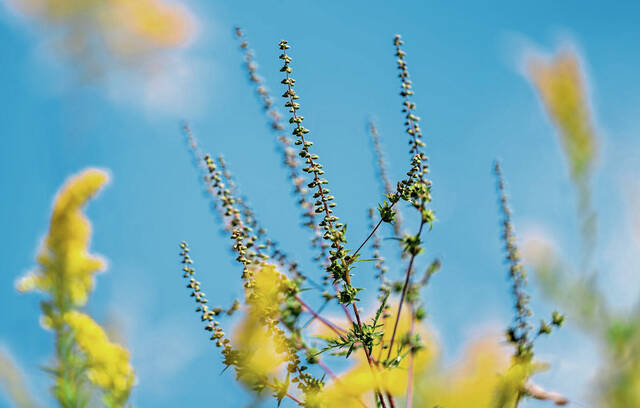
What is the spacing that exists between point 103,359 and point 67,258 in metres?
0.26

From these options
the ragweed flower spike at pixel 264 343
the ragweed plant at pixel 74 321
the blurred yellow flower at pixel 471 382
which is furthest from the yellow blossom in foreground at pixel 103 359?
the blurred yellow flower at pixel 471 382

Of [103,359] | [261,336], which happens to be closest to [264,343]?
[261,336]

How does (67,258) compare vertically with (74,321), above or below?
above

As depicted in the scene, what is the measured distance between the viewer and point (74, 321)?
138 centimetres

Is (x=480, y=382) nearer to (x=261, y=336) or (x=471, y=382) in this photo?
(x=471, y=382)

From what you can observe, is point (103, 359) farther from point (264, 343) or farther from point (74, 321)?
→ point (264, 343)

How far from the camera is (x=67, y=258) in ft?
4.82

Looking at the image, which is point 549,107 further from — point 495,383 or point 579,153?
point 495,383

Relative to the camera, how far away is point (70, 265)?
4.83 ft

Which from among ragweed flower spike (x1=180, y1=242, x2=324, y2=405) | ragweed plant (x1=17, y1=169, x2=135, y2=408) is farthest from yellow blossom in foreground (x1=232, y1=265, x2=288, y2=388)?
ragweed plant (x1=17, y1=169, x2=135, y2=408)

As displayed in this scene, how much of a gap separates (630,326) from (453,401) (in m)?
0.62

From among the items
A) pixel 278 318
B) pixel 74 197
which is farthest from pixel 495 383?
pixel 74 197

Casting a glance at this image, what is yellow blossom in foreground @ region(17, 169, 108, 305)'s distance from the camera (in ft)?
4.72

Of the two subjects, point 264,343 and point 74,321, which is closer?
point 74,321
